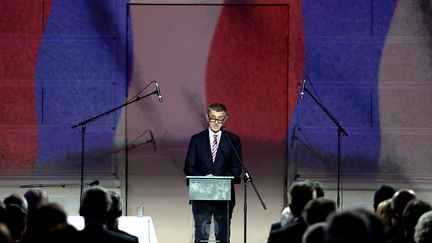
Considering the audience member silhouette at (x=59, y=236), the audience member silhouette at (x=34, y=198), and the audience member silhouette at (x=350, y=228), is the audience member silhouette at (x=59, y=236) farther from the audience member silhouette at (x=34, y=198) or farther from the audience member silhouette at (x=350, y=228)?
the audience member silhouette at (x=34, y=198)

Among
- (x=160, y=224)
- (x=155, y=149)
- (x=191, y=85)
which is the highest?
(x=191, y=85)

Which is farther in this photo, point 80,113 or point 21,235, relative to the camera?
point 80,113

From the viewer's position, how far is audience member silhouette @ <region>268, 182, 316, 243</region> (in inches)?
271

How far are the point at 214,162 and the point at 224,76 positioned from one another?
6.57 ft

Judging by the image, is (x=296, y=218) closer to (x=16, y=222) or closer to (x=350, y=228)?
(x=16, y=222)

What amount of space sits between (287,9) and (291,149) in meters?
1.76

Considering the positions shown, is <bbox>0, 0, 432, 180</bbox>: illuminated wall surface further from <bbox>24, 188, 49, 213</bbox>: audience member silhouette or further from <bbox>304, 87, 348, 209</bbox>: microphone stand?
<bbox>24, 188, 49, 213</bbox>: audience member silhouette

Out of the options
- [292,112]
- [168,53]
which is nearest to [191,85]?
[168,53]

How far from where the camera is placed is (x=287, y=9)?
1233 cm

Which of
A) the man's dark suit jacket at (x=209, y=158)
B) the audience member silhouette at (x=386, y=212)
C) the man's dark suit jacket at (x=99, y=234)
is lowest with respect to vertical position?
the man's dark suit jacket at (x=99, y=234)

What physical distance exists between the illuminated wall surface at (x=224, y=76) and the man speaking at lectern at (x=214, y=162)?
66.6 inches

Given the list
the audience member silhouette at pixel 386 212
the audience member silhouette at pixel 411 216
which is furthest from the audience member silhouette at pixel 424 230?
the audience member silhouette at pixel 386 212

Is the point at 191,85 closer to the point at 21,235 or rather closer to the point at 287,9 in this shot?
the point at 287,9

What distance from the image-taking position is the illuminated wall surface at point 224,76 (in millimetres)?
12258
